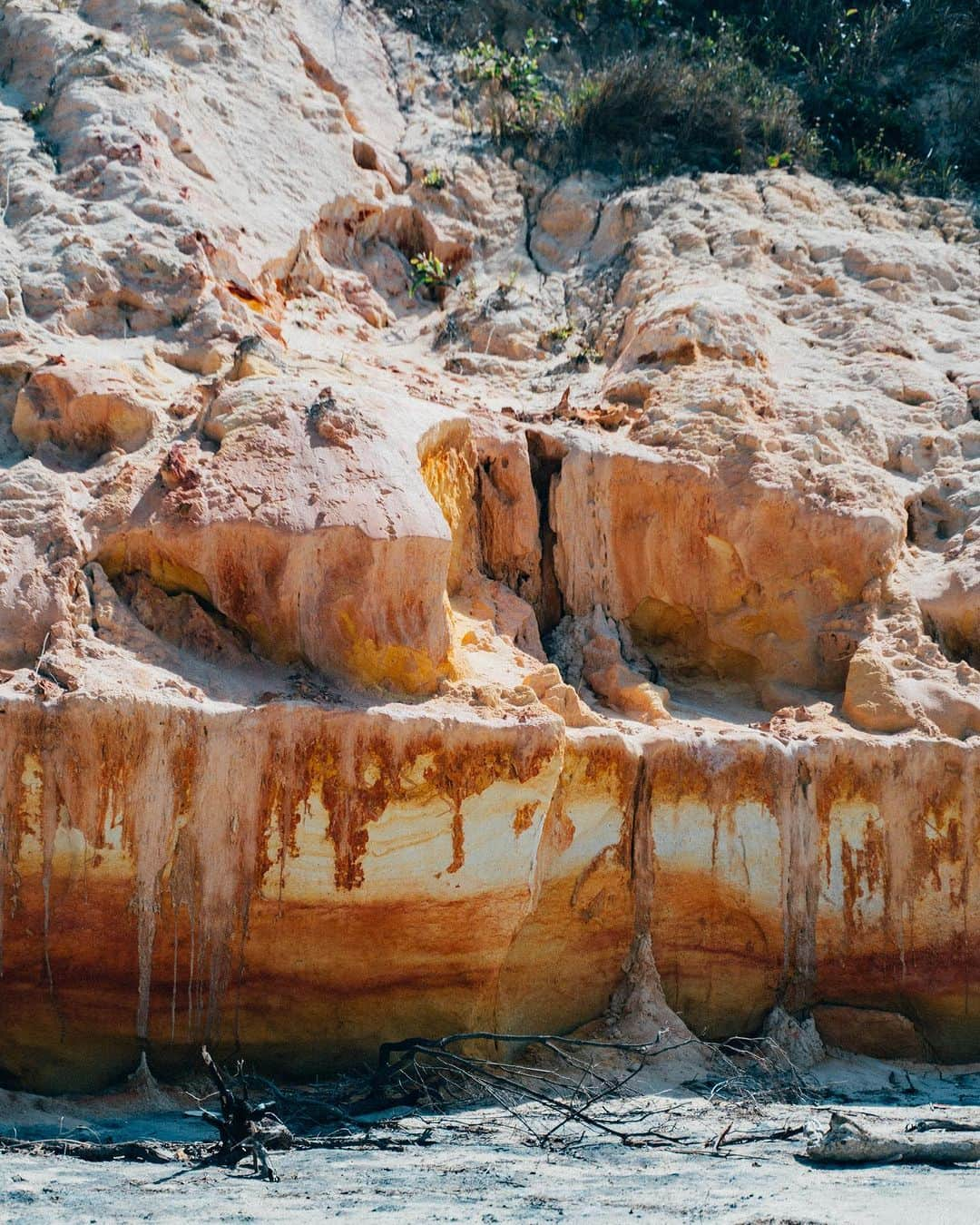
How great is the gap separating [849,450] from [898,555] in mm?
657

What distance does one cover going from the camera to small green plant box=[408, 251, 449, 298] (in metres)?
10.5

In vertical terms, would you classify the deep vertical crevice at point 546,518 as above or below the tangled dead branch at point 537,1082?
above

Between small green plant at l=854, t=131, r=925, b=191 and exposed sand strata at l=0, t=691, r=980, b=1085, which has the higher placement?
small green plant at l=854, t=131, r=925, b=191

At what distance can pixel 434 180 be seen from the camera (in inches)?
429

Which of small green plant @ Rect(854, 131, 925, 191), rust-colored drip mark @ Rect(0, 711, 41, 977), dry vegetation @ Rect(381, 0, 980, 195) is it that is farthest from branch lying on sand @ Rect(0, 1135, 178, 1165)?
small green plant @ Rect(854, 131, 925, 191)

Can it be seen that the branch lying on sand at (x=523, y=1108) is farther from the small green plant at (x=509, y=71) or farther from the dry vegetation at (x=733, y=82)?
the small green plant at (x=509, y=71)

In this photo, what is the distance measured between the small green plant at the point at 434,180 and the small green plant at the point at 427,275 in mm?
639

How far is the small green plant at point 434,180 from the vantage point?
35.8ft

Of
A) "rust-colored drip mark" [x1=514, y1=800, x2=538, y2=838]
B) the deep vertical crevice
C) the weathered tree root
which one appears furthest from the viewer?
the deep vertical crevice

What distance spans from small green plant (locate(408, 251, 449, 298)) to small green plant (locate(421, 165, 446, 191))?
64 cm

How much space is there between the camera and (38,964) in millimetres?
6086

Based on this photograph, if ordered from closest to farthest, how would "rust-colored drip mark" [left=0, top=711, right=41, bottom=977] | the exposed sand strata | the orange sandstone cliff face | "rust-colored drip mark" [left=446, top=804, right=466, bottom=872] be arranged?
"rust-colored drip mark" [left=0, top=711, right=41, bottom=977] → the exposed sand strata → the orange sandstone cliff face → "rust-colored drip mark" [left=446, top=804, right=466, bottom=872]

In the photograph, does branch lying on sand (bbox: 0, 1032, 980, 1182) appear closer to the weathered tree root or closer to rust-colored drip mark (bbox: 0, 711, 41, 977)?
the weathered tree root

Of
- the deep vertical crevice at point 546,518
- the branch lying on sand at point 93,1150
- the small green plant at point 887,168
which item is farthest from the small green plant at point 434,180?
the branch lying on sand at point 93,1150
